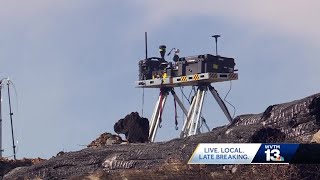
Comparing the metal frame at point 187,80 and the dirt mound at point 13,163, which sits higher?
the metal frame at point 187,80

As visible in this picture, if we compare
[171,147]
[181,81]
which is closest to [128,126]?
[171,147]

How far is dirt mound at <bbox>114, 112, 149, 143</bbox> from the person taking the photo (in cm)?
2414

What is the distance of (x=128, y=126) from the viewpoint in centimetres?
2411

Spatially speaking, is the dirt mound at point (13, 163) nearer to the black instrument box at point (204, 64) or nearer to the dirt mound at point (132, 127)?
the dirt mound at point (132, 127)

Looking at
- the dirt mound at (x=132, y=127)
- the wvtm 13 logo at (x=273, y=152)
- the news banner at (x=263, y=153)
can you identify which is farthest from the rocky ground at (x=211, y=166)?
the dirt mound at (x=132, y=127)

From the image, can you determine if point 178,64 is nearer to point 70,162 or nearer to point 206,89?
point 206,89

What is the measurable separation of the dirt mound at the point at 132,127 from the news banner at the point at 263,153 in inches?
374

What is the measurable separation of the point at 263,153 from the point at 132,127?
1111cm

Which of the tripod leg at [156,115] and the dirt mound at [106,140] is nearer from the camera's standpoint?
the dirt mound at [106,140]

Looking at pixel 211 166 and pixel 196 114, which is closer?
pixel 211 166

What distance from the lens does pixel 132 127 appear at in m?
24.2

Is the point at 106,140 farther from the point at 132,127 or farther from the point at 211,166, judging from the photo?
the point at 211,166

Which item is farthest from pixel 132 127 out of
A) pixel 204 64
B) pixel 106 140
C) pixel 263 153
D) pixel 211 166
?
pixel 263 153

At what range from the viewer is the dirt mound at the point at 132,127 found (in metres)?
24.1
